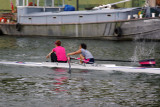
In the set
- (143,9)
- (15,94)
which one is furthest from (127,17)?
(15,94)

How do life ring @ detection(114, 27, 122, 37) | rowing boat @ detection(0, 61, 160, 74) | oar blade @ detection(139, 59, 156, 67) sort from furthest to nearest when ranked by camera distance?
life ring @ detection(114, 27, 122, 37) → oar blade @ detection(139, 59, 156, 67) → rowing boat @ detection(0, 61, 160, 74)

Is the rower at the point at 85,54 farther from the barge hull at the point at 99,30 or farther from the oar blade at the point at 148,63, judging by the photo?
the barge hull at the point at 99,30

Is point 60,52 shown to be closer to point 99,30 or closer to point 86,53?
point 86,53

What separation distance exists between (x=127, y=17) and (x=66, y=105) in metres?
24.3

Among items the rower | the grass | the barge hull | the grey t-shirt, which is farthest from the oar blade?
the grass

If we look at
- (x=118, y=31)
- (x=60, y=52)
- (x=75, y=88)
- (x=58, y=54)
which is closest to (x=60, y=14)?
(x=118, y=31)

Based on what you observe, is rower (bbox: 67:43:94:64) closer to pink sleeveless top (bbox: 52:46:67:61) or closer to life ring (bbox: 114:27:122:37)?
pink sleeveless top (bbox: 52:46:67:61)

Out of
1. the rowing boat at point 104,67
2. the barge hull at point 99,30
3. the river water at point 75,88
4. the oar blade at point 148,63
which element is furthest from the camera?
the barge hull at point 99,30

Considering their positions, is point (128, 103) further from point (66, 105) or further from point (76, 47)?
point (76, 47)

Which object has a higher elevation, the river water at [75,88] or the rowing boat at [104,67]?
the rowing boat at [104,67]

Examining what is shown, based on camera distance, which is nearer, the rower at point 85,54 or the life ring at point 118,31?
the rower at point 85,54

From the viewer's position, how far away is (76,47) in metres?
32.6

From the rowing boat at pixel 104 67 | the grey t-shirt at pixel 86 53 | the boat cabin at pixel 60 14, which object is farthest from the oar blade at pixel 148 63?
the boat cabin at pixel 60 14

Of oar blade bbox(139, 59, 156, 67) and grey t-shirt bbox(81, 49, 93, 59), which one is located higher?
grey t-shirt bbox(81, 49, 93, 59)
